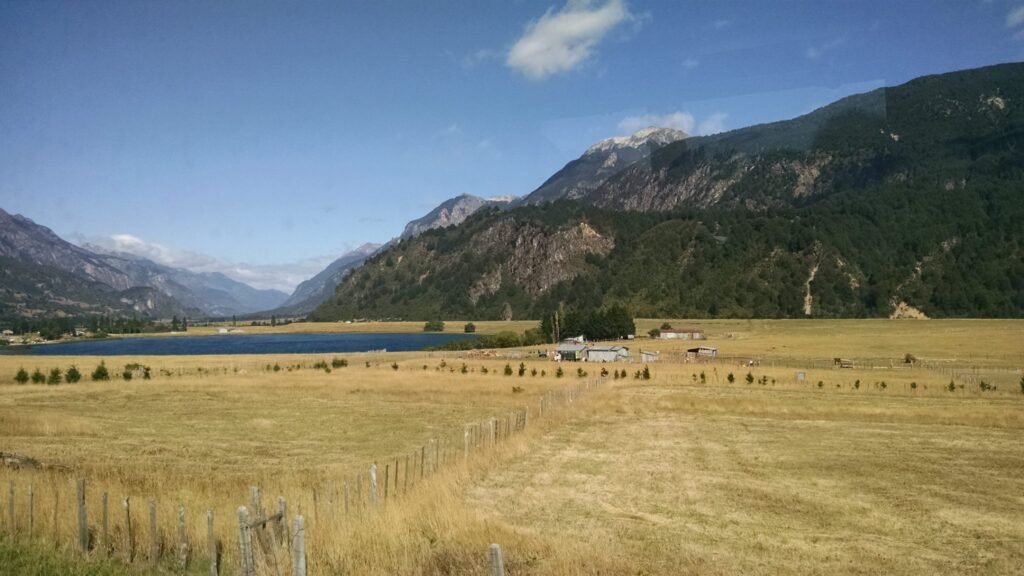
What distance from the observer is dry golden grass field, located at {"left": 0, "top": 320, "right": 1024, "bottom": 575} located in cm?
1448

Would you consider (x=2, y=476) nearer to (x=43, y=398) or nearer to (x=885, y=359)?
(x=43, y=398)

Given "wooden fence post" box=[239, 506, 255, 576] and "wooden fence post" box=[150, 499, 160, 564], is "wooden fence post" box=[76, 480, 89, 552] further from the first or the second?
"wooden fence post" box=[239, 506, 255, 576]

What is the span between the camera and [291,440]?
35.1 m

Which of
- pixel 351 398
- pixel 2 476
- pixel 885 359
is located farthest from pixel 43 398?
pixel 885 359

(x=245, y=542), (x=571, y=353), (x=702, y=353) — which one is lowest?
(x=702, y=353)

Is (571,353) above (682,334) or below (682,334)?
above

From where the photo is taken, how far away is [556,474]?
2570 centimetres

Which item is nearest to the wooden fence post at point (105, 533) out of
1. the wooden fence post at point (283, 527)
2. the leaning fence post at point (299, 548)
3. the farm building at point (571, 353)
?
the wooden fence post at point (283, 527)

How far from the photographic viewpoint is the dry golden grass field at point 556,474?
1448 centimetres

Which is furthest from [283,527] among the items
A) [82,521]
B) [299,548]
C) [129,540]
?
[82,521]

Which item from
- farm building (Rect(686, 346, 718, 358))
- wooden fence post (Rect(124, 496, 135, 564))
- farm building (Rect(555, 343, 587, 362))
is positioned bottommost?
farm building (Rect(686, 346, 718, 358))

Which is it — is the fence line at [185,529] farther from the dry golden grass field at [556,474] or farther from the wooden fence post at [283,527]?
the dry golden grass field at [556,474]

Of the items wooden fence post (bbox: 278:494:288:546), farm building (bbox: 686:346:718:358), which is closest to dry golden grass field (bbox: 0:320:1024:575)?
wooden fence post (bbox: 278:494:288:546)

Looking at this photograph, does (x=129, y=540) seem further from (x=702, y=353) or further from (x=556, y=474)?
(x=702, y=353)
